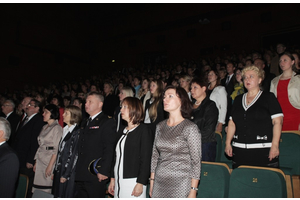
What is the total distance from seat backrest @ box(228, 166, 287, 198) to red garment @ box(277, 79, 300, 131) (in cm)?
95

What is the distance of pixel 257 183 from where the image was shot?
1.80m

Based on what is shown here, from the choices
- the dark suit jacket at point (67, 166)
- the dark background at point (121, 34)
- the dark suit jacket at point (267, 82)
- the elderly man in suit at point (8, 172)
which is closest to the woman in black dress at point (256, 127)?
the dark suit jacket at point (267, 82)

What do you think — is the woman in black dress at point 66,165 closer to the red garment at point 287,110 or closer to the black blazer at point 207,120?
the black blazer at point 207,120

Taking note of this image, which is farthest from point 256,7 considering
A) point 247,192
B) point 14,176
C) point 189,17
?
point 14,176

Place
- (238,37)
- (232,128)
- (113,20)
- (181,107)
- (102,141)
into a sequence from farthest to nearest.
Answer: (113,20), (238,37), (102,141), (232,128), (181,107)

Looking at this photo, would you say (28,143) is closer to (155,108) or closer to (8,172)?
(8,172)

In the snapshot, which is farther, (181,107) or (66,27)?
(66,27)

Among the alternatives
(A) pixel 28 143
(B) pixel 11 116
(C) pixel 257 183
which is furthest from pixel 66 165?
(B) pixel 11 116

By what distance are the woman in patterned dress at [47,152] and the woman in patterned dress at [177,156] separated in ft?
5.70

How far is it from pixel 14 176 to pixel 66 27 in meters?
12.1

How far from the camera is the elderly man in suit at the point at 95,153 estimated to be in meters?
2.35

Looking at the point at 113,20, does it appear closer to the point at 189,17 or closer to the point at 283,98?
the point at 189,17

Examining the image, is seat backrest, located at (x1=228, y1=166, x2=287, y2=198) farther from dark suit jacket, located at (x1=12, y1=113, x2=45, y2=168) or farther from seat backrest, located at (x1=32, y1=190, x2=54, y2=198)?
dark suit jacket, located at (x1=12, y1=113, x2=45, y2=168)

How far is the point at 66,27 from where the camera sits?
12719 millimetres
